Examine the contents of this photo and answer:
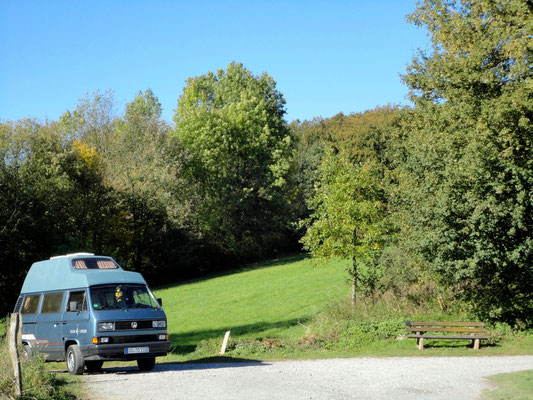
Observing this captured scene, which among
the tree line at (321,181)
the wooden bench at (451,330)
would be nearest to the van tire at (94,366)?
the wooden bench at (451,330)

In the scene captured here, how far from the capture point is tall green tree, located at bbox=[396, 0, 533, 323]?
60.4 ft

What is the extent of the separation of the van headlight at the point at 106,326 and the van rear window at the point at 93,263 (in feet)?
8.15

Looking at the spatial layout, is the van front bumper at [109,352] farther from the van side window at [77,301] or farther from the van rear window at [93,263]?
the van rear window at [93,263]

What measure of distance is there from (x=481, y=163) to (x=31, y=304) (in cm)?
1487

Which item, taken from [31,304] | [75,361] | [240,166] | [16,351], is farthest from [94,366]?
[240,166]

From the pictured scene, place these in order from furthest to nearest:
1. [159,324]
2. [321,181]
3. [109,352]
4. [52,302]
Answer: [321,181]
[52,302]
[159,324]
[109,352]

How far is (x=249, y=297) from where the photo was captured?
3559cm

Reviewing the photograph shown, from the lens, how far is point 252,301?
34.2 m

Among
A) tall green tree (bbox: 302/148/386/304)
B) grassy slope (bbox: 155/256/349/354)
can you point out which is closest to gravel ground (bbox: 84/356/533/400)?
grassy slope (bbox: 155/256/349/354)

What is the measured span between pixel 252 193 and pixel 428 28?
33.1 metres

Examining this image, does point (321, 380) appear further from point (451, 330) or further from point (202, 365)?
point (451, 330)

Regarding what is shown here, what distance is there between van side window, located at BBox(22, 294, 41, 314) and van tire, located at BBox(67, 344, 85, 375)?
8.48 ft

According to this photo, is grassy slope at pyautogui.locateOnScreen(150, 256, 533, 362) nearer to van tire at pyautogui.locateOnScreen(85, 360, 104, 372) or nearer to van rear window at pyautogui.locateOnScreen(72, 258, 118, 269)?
van tire at pyautogui.locateOnScreen(85, 360, 104, 372)

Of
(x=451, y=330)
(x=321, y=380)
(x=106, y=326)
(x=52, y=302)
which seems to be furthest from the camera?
(x=451, y=330)
